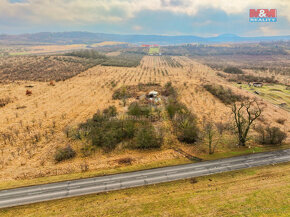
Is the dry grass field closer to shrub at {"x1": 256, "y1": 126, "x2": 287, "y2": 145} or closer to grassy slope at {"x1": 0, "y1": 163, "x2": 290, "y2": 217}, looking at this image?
shrub at {"x1": 256, "y1": 126, "x2": 287, "y2": 145}

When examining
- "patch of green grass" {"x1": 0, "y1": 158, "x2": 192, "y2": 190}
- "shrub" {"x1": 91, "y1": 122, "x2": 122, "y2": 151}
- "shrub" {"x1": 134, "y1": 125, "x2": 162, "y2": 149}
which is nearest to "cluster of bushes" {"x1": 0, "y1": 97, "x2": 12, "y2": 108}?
"shrub" {"x1": 91, "y1": 122, "x2": 122, "y2": 151}

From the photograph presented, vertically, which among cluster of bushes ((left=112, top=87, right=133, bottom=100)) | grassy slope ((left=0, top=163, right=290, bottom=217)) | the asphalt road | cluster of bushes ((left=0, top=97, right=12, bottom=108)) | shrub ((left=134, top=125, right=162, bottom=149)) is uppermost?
cluster of bushes ((left=112, top=87, right=133, bottom=100))

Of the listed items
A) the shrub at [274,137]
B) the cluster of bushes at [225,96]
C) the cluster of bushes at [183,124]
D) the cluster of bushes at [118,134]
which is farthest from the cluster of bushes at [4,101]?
the cluster of bushes at [225,96]

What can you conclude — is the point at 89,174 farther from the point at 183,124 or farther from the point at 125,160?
the point at 183,124

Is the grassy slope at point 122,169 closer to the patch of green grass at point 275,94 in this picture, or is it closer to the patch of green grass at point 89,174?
the patch of green grass at point 89,174

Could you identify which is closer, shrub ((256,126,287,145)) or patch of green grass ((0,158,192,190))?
patch of green grass ((0,158,192,190))

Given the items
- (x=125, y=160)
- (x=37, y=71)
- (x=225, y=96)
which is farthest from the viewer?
(x=37, y=71)

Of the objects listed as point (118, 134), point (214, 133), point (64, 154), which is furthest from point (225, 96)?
point (64, 154)
